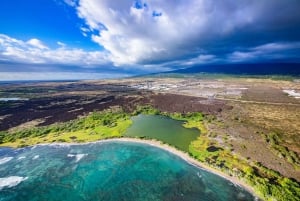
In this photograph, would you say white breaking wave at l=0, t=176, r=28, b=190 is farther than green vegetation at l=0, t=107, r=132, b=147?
No

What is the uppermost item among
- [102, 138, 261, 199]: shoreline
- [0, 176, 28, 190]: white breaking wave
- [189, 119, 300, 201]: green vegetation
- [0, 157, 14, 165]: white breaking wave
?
[189, 119, 300, 201]: green vegetation

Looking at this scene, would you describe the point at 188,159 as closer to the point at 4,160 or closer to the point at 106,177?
the point at 106,177

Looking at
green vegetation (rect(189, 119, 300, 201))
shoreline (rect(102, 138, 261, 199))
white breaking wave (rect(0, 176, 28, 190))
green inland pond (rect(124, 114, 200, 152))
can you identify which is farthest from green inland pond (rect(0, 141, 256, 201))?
green inland pond (rect(124, 114, 200, 152))

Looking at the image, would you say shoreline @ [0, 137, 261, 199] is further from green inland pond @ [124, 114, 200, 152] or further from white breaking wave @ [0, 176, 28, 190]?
white breaking wave @ [0, 176, 28, 190]

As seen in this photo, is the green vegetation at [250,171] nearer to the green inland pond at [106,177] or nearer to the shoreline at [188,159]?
the shoreline at [188,159]

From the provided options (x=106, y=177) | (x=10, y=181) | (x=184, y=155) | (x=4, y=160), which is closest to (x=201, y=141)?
(x=184, y=155)

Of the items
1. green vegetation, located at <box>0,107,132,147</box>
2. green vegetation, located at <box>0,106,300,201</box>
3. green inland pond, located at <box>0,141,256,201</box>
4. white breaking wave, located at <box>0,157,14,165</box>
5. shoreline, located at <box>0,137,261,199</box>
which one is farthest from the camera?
green vegetation, located at <box>0,107,132,147</box>

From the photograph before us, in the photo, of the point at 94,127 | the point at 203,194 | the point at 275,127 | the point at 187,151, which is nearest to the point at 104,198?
the point at 203,194
